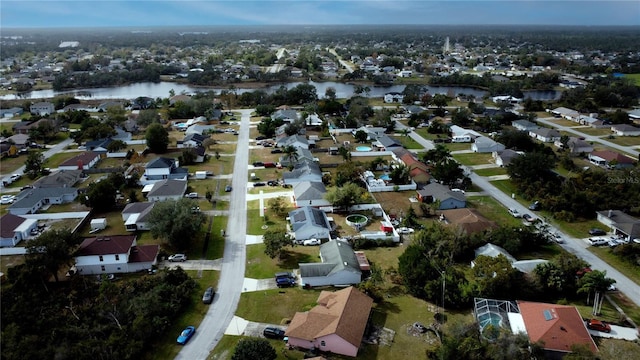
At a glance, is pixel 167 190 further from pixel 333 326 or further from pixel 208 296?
pixel 333 326

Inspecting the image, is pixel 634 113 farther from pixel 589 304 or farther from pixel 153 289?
pixel 153 289

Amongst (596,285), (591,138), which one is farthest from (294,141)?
(591,138)

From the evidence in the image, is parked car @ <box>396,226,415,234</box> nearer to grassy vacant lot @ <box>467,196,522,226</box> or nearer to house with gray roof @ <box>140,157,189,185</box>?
grassy vacant lot @ <box>467,196,522,226</box>

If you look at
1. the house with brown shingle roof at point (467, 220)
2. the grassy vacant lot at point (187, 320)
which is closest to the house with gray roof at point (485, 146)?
the house with brown shingle roof at point (467, 220)

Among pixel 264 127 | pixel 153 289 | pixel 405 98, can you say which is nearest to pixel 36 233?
pixel 153 289

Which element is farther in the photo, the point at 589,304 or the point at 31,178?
the point at 31,178
